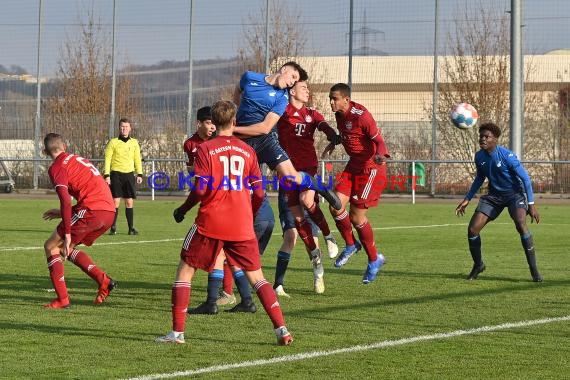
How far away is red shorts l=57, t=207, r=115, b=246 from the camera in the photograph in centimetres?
1053

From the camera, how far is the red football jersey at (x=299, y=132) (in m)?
12.4

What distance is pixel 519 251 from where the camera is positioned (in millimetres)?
16938

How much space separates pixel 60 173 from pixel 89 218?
2.27 ft

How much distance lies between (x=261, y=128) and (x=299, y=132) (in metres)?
1.83

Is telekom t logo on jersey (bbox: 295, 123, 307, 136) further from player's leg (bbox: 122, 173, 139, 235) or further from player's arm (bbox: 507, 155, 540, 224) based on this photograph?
player's leg (bbox: 122, 173, 139, 235)

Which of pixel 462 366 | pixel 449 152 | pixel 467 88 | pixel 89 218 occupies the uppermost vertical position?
pixel 467 88

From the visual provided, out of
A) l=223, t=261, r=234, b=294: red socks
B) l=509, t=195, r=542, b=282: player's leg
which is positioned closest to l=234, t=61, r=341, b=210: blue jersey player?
l=223, t=261, r=234, b=294: red socks

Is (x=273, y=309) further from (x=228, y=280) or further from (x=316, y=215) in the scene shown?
(x=316, y=215)

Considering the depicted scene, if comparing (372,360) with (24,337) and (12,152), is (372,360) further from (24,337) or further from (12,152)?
(12,152)

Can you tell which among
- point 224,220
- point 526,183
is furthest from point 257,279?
point 526,183

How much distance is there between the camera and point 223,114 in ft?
26.7

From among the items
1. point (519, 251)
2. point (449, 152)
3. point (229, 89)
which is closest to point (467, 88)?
point (449, 152)

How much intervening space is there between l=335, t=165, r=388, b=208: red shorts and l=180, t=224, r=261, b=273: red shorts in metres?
4.64

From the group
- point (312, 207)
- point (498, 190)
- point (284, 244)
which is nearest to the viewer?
point (284, 244)
